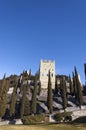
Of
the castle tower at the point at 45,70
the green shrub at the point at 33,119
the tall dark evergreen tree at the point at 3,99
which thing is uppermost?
the castle tower at the point at 45,70

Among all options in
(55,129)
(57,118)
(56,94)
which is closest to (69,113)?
(57,118)

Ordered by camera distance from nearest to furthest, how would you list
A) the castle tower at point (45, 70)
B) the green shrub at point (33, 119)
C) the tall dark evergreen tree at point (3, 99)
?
the green shrub at point (33, 119)
the tall dark evergreen tree at point (3, 99)
the castle tower at point (45, 70)

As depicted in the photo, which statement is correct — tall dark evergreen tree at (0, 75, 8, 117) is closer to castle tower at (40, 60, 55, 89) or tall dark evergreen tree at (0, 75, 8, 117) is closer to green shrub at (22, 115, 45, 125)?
green shrub at (22, 115, 45, 125)

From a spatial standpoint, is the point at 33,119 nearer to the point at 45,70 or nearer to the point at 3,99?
the point at 3,99

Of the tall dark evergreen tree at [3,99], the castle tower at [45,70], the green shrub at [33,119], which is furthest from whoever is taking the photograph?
the castle tower at [45,70]

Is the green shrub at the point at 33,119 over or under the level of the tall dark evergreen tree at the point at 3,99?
under

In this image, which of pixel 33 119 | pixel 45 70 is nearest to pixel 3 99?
pixel 33 119

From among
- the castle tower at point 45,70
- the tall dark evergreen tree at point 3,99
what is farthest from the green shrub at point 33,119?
the castle tower at point 45,70

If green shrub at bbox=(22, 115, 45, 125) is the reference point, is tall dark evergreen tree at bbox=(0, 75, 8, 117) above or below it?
above

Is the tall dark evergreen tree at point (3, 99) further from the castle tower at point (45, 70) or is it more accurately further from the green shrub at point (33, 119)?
the castle tower at point (45, 70)

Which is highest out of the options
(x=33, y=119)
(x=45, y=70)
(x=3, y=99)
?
(x=45, y=70)

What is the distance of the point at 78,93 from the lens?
6588cm

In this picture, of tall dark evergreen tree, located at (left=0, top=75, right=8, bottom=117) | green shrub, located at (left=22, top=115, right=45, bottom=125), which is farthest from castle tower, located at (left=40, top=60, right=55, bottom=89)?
green shrub, located at (left=22, top=115, right=45, bottom=125)

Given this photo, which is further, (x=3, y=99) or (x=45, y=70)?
(x=45, y=70)
